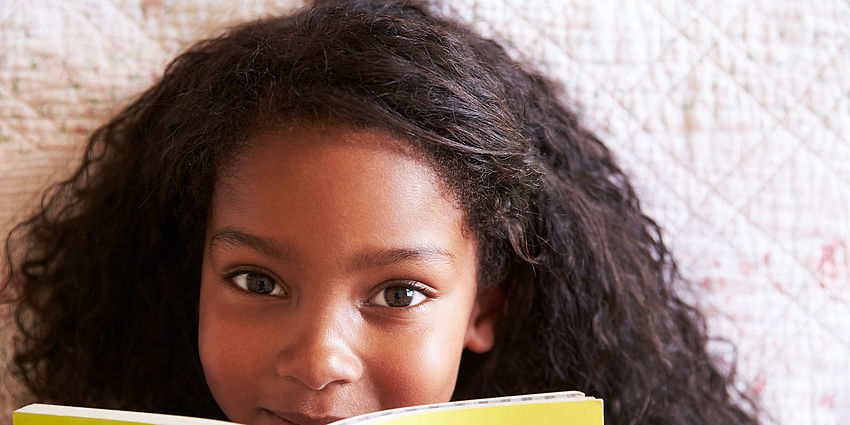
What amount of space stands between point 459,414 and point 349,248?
0.18 m

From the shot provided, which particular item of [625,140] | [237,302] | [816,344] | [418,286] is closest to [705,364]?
[816,344]

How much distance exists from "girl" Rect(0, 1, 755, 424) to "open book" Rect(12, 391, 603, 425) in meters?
0.11

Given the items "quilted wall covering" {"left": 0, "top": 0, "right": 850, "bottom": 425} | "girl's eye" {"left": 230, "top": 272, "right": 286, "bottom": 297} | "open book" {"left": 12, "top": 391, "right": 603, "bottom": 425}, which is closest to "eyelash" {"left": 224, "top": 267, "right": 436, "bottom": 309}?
"girl's eye" {"left": 230, "top": 272, "right": 286, "bottom": 297}

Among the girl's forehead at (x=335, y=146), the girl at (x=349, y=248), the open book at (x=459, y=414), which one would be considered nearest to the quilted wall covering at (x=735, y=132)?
the girl at (x=349, y=248)

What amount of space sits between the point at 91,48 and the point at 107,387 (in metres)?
0.42

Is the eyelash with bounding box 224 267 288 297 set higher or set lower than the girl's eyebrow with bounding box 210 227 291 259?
lower

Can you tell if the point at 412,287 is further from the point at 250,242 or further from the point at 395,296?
the point at 250,242

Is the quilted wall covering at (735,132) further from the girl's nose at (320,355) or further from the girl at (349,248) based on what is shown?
the girl's nose at (320,355)

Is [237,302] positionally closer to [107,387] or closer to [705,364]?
[107,387]

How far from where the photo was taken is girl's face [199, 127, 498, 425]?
0.77m

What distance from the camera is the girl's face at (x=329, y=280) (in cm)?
77

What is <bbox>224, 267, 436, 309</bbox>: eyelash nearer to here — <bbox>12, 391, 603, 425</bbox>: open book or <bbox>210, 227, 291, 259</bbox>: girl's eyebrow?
<bbox>210, 227, 291, 259</bbox>: girl's eyebrow

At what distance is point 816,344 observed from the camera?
43.9 inches

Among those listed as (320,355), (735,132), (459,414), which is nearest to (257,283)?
(320,355)
